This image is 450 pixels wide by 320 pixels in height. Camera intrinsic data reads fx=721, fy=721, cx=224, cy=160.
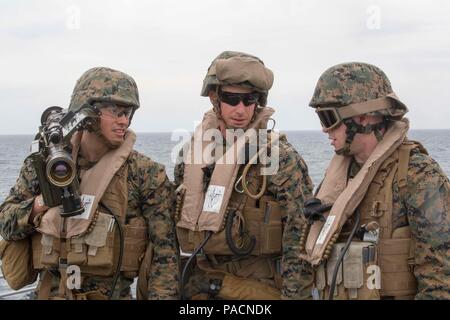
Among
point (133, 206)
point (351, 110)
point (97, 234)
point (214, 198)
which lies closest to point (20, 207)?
point (97, 234)

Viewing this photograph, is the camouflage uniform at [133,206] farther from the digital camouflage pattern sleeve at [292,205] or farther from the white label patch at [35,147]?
the digital camouflage pattern sleeve at [292,205]

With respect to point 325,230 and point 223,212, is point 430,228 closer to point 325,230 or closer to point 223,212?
point 325,230

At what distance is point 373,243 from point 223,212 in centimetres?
116

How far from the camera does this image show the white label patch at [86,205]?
4.59 meters

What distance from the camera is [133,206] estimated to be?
4.73m

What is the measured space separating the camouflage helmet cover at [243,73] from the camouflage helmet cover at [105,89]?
1.99 ft

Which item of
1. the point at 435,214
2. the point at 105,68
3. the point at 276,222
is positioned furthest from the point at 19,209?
the point at 435,214

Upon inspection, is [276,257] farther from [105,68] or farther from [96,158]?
[105,68]

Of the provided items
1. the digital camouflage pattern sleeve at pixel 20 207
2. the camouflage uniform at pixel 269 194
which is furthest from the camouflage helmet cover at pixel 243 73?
the digital camouflage pattern sleeve at pixel 20 207

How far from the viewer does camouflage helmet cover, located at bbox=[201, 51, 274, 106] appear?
4.94 m

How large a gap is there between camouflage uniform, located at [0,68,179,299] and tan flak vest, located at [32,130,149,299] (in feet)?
0.21

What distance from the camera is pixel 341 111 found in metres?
4.22

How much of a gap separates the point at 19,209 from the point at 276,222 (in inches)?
66.3

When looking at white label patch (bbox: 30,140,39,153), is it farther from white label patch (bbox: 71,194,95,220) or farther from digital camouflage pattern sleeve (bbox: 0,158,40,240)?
white label patch (bbox: 71,194,95,220)
